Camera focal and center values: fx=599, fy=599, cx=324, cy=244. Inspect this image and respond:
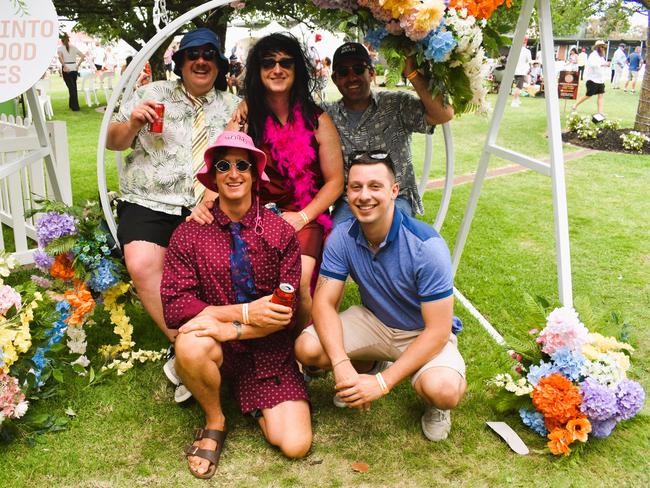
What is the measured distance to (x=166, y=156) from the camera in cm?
343

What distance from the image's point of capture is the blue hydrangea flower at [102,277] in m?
3.29

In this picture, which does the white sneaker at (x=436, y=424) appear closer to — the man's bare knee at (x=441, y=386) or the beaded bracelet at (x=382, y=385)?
the man's bare knee at (x=441, y=386)

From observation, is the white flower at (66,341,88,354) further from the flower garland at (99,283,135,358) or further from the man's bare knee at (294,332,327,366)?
the man's bare knee at (294,332,327,366)

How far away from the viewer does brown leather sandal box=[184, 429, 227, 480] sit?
8.69 feet

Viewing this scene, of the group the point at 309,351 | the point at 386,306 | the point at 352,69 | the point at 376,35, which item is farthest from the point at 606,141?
the point at 309,351

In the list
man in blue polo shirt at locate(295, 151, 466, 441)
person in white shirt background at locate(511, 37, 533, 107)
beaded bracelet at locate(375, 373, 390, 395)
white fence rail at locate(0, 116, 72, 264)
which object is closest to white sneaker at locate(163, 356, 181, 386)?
man in blue polo shirt at locate(295, 151, 466, 441)

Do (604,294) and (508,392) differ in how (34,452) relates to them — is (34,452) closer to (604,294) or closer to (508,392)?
(508,392)

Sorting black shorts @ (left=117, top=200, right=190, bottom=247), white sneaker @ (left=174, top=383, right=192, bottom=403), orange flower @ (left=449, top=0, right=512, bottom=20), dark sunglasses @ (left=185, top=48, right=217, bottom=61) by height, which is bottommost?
white sneaker @ (left=174, top=383, right=192, bottom=403)

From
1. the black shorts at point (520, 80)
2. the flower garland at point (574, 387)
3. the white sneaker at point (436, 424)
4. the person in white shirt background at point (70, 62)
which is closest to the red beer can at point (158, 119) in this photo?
the white sneaker at point (436, 424)

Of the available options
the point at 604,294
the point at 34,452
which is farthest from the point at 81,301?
the point at 604,294

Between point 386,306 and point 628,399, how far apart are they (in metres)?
1.18

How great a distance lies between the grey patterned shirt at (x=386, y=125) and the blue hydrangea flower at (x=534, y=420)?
1.53 m

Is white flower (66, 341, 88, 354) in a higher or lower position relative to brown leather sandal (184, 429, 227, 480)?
higher

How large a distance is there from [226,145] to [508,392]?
1.87 metres
